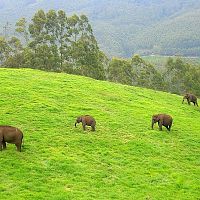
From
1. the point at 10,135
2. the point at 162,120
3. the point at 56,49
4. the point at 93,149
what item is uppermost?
the point at 56,49

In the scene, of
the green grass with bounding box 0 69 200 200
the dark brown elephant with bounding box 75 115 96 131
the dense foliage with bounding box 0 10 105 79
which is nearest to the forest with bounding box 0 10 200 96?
the dense foliage with bounding box 0 10 105 79

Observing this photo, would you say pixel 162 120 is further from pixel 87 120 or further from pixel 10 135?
pixel 10 135

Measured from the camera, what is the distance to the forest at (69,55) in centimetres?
Result: 7069

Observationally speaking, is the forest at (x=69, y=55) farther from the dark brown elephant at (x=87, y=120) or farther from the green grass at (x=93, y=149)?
the dark brown elephant at (x=87, y=120)

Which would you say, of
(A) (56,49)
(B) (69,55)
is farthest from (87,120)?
(B) (69,55)

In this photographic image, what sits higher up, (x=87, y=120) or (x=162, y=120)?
(x=87, y=120)

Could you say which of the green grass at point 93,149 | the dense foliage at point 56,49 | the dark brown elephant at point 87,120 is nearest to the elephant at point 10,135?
the green grass at point 93,149

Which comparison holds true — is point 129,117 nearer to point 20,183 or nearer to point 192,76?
point 20,183

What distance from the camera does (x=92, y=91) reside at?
129ft

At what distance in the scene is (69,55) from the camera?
241 feet

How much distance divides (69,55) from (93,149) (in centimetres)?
5198

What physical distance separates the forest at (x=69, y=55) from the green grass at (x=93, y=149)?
32.7m

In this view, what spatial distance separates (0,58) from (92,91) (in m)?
42.3

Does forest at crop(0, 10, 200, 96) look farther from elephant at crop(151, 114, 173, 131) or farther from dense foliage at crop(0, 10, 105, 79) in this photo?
elephant at crop(151, 114, 173, 131)
